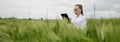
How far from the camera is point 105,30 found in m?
2.40

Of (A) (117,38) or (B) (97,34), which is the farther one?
(B) (97,34)

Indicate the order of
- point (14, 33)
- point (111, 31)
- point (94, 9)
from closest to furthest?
point (111, 31), point (94, 9), point (14, 33)

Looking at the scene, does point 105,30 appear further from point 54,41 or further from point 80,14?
point 80,14

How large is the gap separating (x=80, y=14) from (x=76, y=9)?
0.45 ft

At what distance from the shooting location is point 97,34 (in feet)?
8.02

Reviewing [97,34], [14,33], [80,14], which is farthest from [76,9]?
[97,34]

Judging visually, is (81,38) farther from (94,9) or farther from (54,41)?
(94,9)

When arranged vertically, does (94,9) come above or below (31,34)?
above

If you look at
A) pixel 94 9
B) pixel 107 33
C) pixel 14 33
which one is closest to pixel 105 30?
pixel 107 33

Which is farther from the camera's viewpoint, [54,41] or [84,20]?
[84,20]

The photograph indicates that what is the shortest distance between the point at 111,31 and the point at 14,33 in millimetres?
1724

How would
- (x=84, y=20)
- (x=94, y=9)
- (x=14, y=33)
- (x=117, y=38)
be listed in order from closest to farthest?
1. (x=117, y=38)
2. (x=94, y=9)
3. (x=14, y=33)
4. (x=84, y=20)

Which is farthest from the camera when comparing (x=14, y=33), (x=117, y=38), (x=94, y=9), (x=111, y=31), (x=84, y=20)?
(x=84, y=20)

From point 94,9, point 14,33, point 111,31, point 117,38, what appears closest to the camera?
point 117,38
